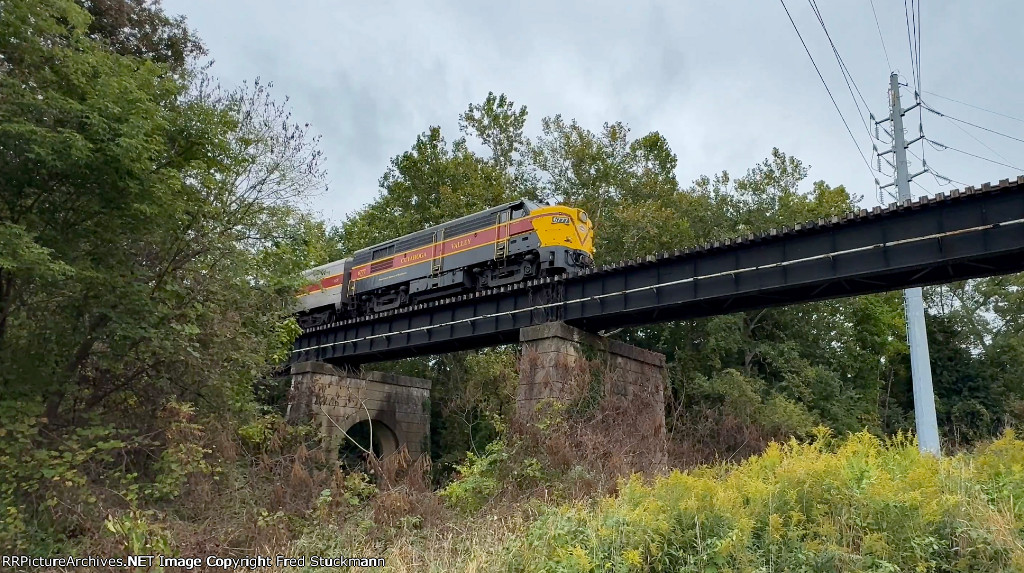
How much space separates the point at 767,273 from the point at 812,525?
12.2m

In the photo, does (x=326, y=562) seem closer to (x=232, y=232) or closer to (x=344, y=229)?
(x=232, y=232)

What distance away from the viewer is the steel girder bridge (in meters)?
14.4

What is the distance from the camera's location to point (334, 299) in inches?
1207

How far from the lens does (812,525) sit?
5.95 meters

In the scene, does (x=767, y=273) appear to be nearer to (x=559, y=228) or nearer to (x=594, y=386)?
(x=594, y=386)

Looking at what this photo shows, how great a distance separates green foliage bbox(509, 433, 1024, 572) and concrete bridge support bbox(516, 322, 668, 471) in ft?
28.9

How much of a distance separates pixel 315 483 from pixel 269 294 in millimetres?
4303

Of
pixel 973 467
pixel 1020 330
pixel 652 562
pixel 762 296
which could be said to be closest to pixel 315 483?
pixel 652 562

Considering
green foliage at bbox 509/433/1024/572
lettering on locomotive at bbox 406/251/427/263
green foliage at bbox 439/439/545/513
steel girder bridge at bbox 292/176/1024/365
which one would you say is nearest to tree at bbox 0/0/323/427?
green foliage at bbox 439/439/545/513

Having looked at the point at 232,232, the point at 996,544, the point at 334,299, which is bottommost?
the point at 996,544

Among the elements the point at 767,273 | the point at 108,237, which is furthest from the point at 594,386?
the point at 108,237

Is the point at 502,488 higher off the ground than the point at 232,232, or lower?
lower

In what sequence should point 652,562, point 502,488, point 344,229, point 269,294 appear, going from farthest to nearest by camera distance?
point 344,229 < point 269,294 < point 502,488 < point 652,562

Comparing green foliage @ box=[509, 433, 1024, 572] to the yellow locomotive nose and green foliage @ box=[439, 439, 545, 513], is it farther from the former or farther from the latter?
the yellow locomotive nose
